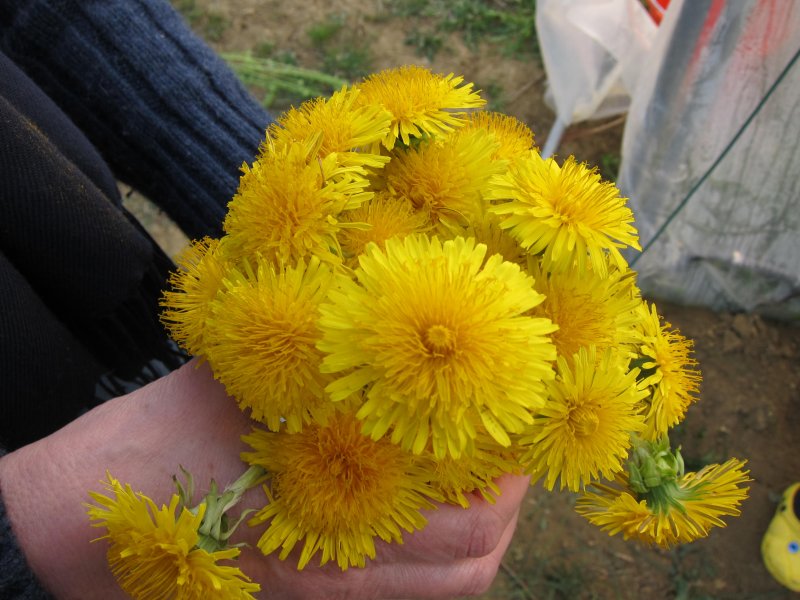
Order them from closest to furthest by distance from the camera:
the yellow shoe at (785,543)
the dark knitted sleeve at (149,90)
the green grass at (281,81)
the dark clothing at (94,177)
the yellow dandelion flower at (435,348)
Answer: the yellow dandelion flower at (435,348) → the dark clothing at (94,177) → the dark knitted sleeve at (149,90) → the yellow shoe at (785,543) → the green grass at (281,81)

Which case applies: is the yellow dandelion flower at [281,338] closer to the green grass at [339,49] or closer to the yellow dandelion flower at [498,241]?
the yellow dandelion flower at [498,241]

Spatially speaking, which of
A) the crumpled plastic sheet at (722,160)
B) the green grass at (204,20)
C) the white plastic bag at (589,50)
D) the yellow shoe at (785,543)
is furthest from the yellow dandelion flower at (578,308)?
the green grass at (204,20)

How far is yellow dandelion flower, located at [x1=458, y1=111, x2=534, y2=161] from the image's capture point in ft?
2.31

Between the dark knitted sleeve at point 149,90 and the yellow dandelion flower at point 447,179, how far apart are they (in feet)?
1.86

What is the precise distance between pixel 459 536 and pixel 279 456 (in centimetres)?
21

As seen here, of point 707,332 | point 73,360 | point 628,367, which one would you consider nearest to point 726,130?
point 707,332

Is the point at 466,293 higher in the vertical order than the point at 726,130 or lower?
higher

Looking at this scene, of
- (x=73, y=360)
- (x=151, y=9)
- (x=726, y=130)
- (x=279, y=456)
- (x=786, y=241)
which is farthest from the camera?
(x=786, y=241)

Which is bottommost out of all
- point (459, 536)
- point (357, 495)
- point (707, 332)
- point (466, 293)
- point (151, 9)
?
point (707, 332)

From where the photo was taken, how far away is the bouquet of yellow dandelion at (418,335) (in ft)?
1.71

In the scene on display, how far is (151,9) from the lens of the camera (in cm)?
113

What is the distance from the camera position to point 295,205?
57 cm

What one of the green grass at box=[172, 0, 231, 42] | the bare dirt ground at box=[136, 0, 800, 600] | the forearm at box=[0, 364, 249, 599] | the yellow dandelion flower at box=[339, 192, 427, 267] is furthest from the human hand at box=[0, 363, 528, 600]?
the green grass at box=[172, 0, 231, 42]

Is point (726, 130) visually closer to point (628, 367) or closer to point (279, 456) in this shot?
point (628, 367)
